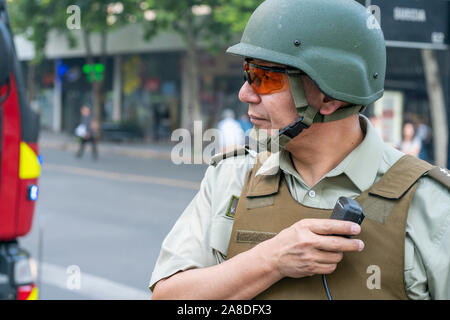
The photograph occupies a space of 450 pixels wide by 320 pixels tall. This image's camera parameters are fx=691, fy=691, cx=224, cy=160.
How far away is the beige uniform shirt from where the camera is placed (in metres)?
1.53

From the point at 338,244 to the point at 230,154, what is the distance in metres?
0.48

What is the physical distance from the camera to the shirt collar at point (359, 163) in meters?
1.66

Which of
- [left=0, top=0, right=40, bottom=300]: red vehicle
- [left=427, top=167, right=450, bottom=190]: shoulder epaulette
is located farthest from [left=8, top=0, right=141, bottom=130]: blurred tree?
[left=427, top=167, right=450, bottom=190]: shoulder epaulette

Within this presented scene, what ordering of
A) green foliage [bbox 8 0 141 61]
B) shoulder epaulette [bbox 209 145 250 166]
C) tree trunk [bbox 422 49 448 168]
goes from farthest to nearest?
green foliage [bbox 8 0 141 61], tree trunk [bbox 422 49 448 168], shoulder epaulette [bbox 209 145 250 166]

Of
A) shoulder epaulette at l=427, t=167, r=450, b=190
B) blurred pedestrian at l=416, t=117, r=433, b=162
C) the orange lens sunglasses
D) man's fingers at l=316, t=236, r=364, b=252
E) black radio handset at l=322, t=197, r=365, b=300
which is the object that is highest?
the orange lens sunglasses

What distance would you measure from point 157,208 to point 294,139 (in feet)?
31.3

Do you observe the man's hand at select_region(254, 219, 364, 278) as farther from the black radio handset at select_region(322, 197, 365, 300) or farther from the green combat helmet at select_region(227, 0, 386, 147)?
the green combat helmet at select_region(227, 0, 386, 147)

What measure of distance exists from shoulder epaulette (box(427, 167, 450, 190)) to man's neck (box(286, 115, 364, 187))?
0.23 metres

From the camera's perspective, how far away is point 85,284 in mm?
6227

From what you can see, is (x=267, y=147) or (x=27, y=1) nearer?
(x=267, y=147)

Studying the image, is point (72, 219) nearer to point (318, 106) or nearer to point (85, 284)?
point (85, 284)

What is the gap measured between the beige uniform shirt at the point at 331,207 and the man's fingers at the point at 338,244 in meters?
0.13

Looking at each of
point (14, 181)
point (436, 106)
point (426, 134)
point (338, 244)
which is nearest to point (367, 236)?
point (338, 244)
